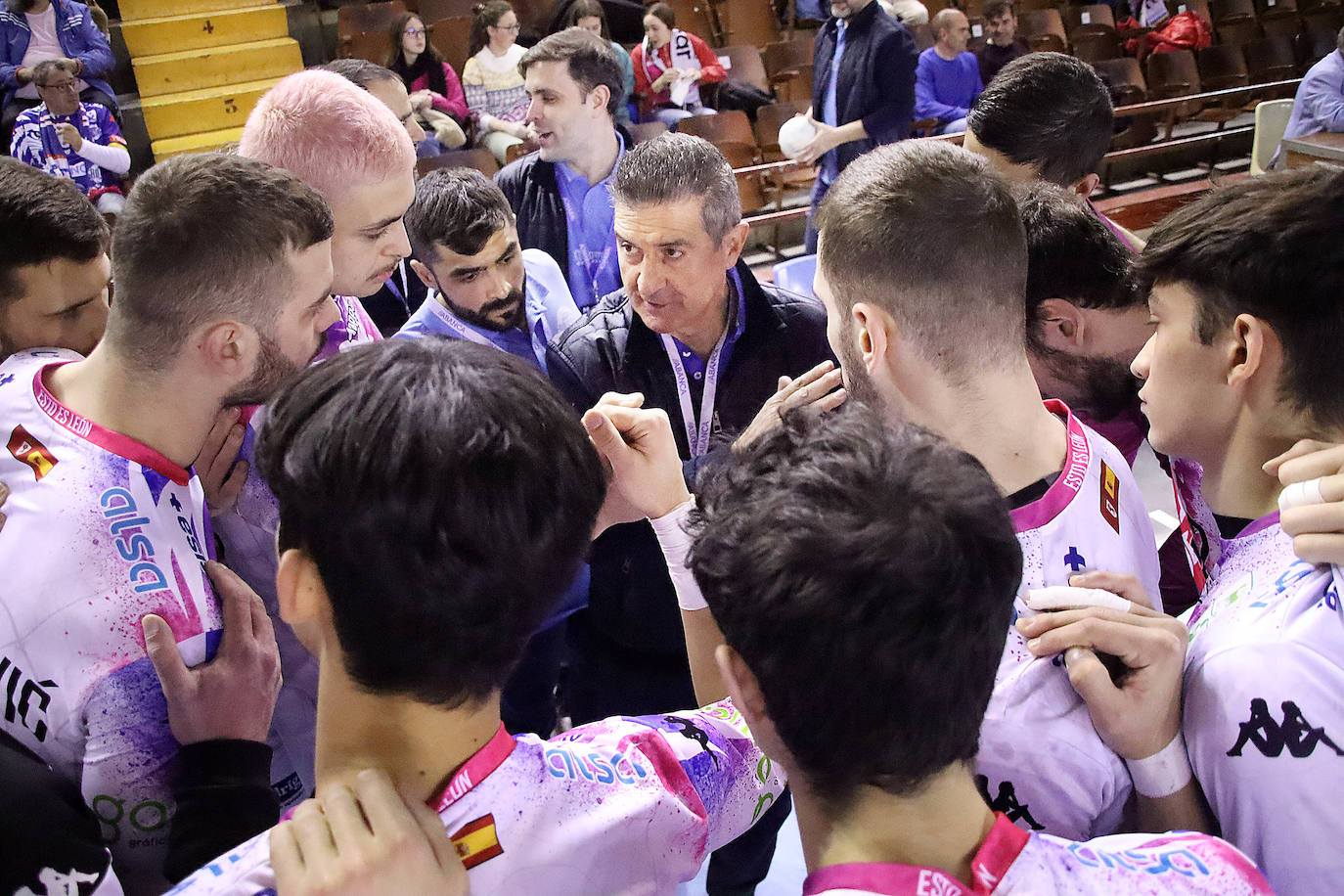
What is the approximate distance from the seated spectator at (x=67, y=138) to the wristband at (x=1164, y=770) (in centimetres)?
601

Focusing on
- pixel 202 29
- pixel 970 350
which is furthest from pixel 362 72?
pixel 202 29

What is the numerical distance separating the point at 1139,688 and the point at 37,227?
6.46 feet

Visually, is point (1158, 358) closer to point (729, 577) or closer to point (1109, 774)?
point (1109, 774)

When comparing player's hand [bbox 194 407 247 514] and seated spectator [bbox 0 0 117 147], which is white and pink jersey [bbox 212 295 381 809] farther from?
seated spectator [bbox 0 0 117 147]

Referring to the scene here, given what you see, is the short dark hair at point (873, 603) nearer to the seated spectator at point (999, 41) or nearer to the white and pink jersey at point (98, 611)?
the white and pink jersey at point (98, 611)

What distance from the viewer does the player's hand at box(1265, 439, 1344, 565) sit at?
108 cm

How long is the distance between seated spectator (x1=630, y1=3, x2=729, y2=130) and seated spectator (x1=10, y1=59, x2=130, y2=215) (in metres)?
3.54

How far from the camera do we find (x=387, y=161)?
212cm

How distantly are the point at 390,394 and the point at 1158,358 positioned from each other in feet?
3.52

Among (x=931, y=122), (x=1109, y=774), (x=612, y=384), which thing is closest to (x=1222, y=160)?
(x=931, y=122)

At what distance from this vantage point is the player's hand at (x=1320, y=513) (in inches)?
42.6

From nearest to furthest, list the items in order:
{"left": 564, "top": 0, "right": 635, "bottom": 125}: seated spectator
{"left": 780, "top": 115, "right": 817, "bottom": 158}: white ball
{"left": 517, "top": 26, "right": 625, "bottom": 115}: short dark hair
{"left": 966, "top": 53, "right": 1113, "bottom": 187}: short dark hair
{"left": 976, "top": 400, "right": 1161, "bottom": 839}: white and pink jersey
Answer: {"left": 976, "top": 400, "right": 1161, "bottom": 839}: white and pink jersey → {"left": 966, "top": 53, "right": 1113, "bottom": 187}: short dark hair → {"left": 517, "top": 26, "right": 625, "bottom": 115}: short dark hair → {"left": 780, "top": 115, "right": 817, "bottom": 158}: white ball → {"left": 564, "top": 0, "right": 635, "bottom": 125}: seated spectator

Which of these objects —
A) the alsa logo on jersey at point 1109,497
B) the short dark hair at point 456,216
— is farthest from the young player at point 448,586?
the short dark hair at point 456,216

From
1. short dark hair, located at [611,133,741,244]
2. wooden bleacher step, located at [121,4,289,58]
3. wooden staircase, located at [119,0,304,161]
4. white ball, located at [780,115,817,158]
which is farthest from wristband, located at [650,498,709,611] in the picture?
wooden bleacher step, located at [121,4,289,58]
